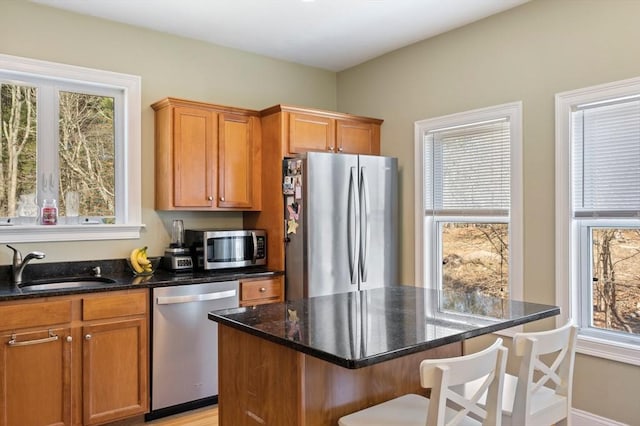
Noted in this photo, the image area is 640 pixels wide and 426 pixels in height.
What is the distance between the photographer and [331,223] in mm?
3748

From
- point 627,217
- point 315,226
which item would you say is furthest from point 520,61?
point 315,226

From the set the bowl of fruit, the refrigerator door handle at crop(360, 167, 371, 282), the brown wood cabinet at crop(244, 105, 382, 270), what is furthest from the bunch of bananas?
the refrigerator door handle at crop(360, 167, 371, 282)

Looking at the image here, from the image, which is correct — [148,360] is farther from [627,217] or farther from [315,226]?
[627,217]

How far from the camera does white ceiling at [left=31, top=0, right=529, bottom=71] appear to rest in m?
3.30

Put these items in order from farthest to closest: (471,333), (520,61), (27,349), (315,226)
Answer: (315,226) < (520,61) < (27,349) < (471,333)

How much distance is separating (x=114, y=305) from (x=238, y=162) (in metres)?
1.45

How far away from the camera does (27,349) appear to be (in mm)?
2734

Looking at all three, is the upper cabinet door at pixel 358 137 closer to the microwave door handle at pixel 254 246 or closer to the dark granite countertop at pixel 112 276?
the microwave door handle at pixel 254 246

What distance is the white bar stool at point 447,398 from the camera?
1.49 metres

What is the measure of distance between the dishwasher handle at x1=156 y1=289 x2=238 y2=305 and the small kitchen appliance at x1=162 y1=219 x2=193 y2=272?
408mm

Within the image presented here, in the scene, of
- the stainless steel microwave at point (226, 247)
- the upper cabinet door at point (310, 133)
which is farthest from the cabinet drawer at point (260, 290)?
the upper cabinet door at point (310, 133)

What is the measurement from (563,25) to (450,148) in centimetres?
112

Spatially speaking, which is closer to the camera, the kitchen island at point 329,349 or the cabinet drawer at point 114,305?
the kitchen island at point 329,349

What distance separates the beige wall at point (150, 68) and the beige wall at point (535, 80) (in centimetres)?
118
